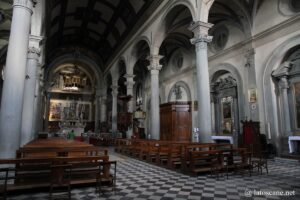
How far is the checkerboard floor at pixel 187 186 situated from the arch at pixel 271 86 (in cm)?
371

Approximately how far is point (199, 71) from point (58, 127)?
19951 millimetres

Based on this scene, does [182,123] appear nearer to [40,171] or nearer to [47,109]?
[40,171]

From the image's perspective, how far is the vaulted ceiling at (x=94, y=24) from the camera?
46.3 feet

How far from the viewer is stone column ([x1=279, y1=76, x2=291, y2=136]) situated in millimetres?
9336

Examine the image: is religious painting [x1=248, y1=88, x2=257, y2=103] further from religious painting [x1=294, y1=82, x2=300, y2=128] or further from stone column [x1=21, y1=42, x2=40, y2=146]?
stone column [x1=21, y1=42, x2=40, y2=146]

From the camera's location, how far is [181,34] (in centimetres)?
1508

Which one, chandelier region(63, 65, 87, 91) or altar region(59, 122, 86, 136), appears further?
chandelier region(63, 65, 87, 91)

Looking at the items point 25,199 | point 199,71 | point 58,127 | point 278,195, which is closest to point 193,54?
point 199,71

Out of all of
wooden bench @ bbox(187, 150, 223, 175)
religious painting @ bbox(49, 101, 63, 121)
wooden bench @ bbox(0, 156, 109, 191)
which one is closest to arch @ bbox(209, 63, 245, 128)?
wooden bench @ bbox(187, 150, 223, 175)

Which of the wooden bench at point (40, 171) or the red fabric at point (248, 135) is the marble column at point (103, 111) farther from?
the wooden bench at point (40, 171)

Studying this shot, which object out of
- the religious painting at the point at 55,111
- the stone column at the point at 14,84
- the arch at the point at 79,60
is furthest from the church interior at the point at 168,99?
the religious painting at the point at 55,111

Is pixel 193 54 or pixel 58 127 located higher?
pixel 193 54

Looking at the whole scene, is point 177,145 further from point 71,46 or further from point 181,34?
point 71,46

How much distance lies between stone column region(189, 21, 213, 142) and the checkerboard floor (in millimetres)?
2380
